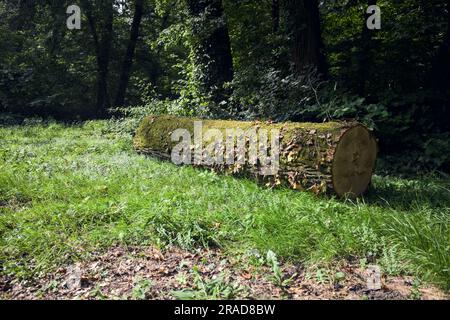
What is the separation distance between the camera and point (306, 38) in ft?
25.7

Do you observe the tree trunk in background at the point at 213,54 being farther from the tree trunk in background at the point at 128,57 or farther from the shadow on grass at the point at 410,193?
the tree trunk in background at the point at 128,57

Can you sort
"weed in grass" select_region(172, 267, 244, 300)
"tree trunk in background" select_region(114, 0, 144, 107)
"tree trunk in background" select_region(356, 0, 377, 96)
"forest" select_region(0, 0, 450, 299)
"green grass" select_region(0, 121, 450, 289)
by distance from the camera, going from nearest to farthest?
"weed in grass" select_region(172, 267, 244, 300) → "forest" select_region(0, 0, 450, 299) → "green grass" select_region(0, 121, 450, 289) → "tree trunk in background" select_region(356, 0, 377, 96) → "tree trunk in background" select_region(114, 0, 144, 107)

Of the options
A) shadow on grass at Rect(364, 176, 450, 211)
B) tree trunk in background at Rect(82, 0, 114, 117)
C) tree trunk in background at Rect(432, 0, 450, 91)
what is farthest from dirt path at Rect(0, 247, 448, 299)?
tree trunk in background at Rect(82, 0, 114, 117)

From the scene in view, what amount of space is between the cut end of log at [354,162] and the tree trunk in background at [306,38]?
10.6ft

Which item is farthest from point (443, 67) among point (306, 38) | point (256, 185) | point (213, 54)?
point (213, 54)

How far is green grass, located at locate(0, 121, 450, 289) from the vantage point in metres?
3.15

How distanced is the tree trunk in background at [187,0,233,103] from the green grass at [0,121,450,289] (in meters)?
4.17

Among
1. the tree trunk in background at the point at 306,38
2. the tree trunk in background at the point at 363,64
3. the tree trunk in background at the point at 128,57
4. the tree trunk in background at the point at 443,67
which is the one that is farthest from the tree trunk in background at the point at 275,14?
the tree trunk in background at the point at 128,57

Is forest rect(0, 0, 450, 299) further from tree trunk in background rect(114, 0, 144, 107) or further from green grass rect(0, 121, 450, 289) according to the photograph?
tree trunk in background rect(114, 0, 144, 107)
